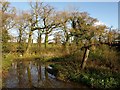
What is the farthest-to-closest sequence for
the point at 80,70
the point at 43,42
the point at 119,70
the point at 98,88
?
the point at 43,42
the point at 80,70
the point at 119,70
the point at 98,88

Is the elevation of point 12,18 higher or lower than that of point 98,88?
higher

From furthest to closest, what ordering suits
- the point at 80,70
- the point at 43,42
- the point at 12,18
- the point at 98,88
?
the point at 43,42 < the point at 12,18 < the point at 80,70 < the point at 98,88

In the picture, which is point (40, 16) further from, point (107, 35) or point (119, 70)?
point (119, 70)

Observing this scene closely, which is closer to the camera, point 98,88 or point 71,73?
point 98,88

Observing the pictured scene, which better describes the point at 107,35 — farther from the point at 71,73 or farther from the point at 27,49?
the point at 71,73

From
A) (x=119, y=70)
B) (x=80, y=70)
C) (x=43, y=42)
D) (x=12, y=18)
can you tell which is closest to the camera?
(x=119, y=70)

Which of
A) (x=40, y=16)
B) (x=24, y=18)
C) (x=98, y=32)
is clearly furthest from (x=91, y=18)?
(x=24, y=18)

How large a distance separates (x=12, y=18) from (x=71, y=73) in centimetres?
2858

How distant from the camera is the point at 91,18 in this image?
165 feet

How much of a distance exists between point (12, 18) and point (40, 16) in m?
6.01

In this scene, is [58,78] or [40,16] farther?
[40,16]

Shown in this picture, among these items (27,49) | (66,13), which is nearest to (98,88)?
(27,49)

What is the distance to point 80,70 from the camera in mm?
18719

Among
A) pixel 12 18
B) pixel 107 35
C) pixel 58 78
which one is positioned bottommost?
pixel 58 78
